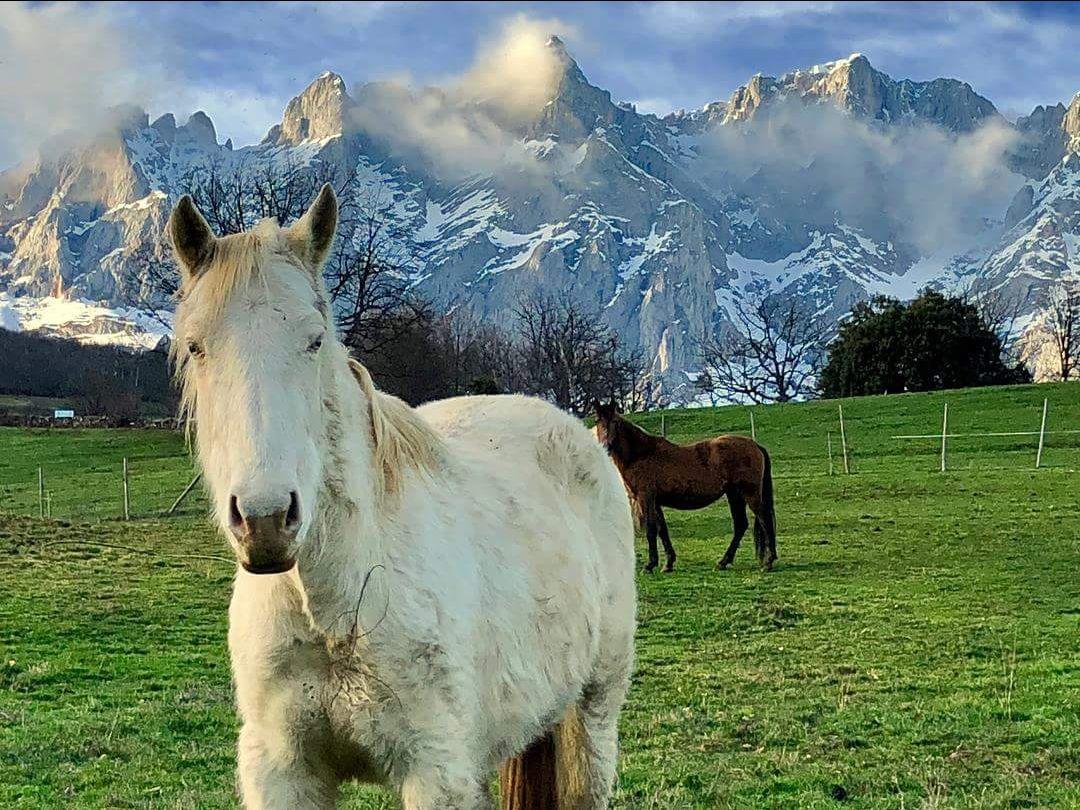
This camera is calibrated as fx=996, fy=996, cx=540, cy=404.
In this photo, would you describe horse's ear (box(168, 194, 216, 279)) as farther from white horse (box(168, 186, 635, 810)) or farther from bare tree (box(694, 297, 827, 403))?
bare tree (box(694, 297, 827, 403))

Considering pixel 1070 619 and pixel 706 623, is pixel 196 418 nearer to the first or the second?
pixel 706 623

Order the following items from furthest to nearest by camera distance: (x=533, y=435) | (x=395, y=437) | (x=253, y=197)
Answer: (x=253, y=197) → (x=533, y=435) → (x=395, y=437)

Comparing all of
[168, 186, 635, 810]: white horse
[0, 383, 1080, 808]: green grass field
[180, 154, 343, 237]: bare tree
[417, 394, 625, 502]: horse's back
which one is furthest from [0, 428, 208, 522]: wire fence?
[168, 186, 635, 810]: white horse

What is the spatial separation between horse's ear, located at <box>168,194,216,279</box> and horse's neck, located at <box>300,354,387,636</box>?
1.49 feet

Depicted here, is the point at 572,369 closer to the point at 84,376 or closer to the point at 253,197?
the point at 253,197

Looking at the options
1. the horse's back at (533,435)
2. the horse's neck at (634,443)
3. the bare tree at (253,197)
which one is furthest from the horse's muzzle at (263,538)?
the bare tree at (253,197)

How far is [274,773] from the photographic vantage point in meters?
2.80

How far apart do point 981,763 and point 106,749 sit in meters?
5.10

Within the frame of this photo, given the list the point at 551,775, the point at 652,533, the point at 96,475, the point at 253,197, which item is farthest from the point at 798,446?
the point at 551,775

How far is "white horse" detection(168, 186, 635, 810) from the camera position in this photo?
2418mm

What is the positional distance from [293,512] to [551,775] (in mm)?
2239

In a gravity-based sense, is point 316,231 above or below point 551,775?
above

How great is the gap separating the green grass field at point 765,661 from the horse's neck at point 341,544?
2.58 metres

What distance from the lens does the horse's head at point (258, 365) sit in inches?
88.1
